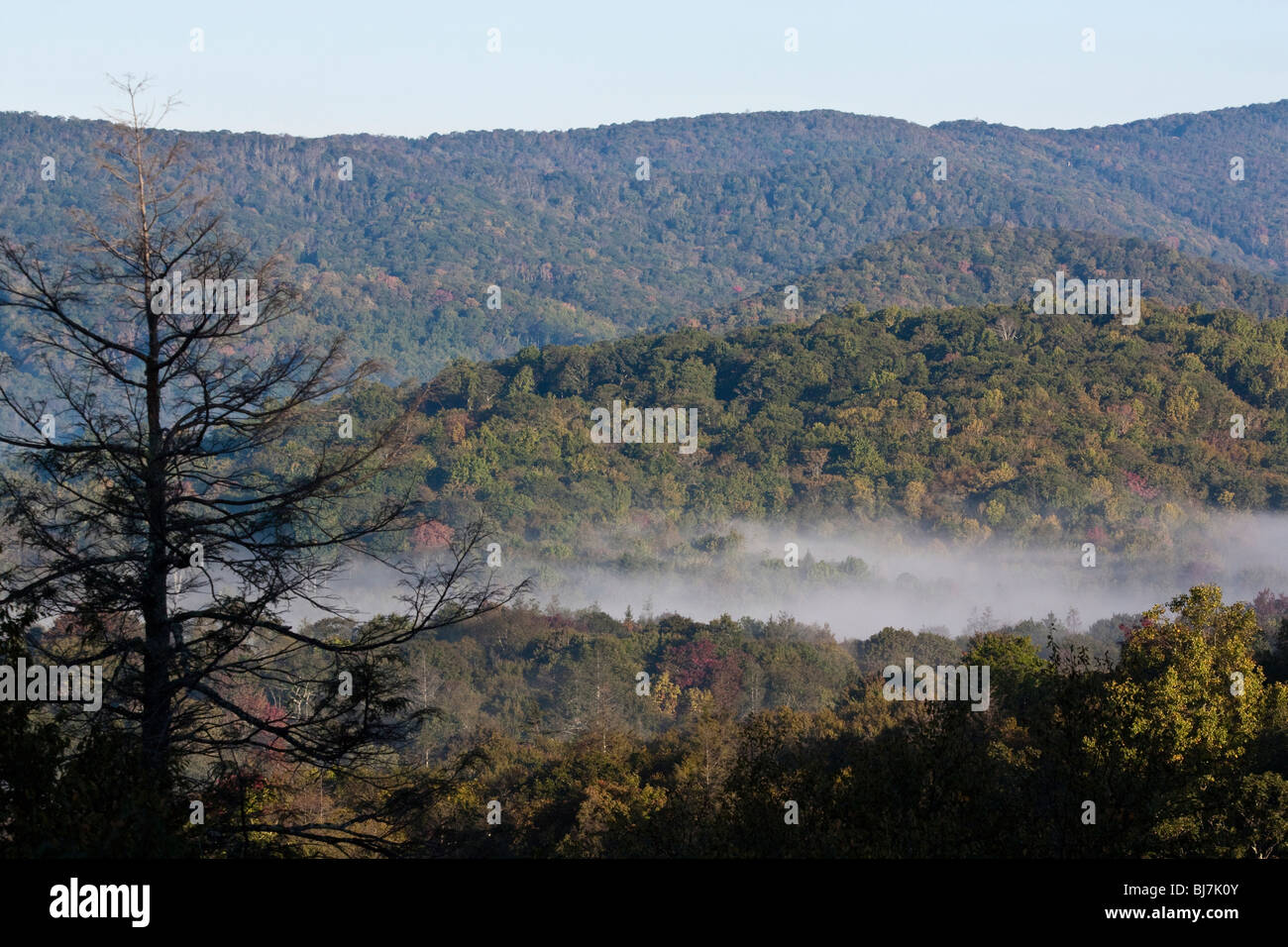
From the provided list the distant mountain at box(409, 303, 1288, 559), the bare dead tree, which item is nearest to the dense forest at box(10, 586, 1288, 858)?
the bare dead tree

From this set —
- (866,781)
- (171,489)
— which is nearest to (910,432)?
(866,781)

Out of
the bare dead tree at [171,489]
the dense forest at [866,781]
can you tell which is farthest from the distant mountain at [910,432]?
the bare dead tree at [171,489]

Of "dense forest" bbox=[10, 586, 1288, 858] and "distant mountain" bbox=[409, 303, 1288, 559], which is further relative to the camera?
"distant mountain" bbox=[409, 303, 1288, 559]

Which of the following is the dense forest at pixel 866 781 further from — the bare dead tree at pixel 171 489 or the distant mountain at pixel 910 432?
the distant mountain at pixel 910 432

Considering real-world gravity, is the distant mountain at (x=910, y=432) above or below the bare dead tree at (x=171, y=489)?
above

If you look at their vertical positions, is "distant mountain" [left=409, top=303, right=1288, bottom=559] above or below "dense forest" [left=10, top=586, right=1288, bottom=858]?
above

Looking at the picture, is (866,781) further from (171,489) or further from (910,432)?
(910,432)

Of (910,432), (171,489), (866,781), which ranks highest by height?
(910,432)

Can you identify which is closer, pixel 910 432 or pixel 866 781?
pixel 866 781

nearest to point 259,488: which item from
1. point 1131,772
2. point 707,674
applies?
point 1131,772

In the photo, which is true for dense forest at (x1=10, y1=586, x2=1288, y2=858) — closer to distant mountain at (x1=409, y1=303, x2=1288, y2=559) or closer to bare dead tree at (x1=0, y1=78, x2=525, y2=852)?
bare dead tree at (x1=0, y1=78, x2=525, y2=852)
